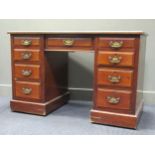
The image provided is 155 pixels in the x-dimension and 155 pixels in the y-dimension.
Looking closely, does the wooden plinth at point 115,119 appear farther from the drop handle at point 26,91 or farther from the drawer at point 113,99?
the drop handle at point 26,91

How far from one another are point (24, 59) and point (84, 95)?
818 millimetres

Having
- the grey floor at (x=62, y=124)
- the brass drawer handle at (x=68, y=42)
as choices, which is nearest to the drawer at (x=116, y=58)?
the brass drawer handle at (x=68, y=42)

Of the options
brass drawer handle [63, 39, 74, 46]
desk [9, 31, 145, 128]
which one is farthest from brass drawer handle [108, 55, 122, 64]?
brass drawer handle [63, 39, 74, 46]

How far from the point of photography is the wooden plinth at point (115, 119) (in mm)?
1677

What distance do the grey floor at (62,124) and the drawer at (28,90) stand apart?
169 millimetres

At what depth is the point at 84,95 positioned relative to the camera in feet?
8.10

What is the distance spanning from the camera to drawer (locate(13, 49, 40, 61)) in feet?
6.24

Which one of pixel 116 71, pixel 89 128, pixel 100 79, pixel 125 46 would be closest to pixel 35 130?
pixel 89 128

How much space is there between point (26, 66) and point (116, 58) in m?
0.77

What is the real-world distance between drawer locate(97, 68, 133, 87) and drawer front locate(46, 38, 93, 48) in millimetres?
228

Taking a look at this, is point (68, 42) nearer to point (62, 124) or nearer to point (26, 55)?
point (26, 55)

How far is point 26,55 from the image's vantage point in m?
1.92

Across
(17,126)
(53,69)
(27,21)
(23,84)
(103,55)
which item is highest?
(27,21)
